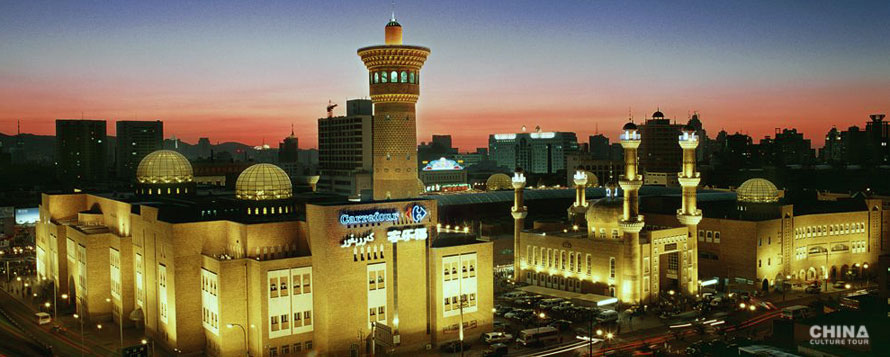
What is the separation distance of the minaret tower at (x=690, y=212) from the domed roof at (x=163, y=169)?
60332mm

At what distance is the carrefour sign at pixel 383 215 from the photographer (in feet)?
209

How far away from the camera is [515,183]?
329 feet

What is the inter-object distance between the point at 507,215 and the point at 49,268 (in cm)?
8178

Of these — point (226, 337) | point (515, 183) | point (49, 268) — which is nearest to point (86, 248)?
point (49, 268)

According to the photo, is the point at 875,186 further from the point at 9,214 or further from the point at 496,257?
the point at 9,214

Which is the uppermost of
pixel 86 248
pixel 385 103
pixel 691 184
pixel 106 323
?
pixel 385 103

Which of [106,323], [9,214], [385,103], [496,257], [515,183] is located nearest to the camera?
[106,323]

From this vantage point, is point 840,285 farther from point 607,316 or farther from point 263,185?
point 263,185

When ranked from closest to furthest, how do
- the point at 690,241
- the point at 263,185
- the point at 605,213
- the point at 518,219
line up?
the point at 263,185 → the point at 690,241 → the point at 605,213 → the point at 518,219

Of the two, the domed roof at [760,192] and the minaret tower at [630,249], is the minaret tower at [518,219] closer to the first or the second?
the minaret tower at [630,249]

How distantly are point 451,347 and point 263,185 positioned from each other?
24.7m

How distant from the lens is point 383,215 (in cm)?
6575

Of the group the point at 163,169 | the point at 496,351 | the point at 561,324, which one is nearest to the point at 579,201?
the point at 561,324

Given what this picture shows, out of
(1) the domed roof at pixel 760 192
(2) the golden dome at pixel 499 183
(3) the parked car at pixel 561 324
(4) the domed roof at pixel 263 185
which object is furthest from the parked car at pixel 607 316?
(2) the golden dome at pixel 499 183
